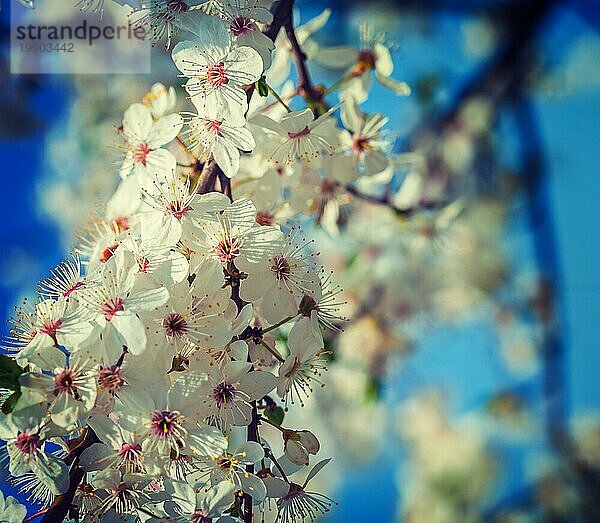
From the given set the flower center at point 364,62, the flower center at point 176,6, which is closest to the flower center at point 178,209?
the flower center at point 176,6

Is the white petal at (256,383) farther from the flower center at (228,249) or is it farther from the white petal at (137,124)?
the white petal at (137,124)

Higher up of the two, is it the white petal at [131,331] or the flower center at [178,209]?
the flower center at [178,209]

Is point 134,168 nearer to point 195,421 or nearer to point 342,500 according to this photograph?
point 195,421

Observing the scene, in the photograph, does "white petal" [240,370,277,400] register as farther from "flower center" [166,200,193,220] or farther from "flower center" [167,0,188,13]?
"flower center" [167,0,188,13]

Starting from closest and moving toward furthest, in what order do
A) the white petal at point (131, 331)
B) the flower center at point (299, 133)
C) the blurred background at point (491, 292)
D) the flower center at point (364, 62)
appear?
the white petal at point (131, 331), the flower center at point (299, 133), the flower center at point (364, 62), the blurred background at point (491, 292)

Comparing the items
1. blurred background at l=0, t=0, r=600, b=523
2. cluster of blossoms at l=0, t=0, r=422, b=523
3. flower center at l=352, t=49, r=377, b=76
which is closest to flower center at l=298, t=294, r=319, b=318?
cluster of blossoms at l=0, t=0, r=422, b=523

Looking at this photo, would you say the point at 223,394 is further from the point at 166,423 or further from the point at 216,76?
the point at 216,76
